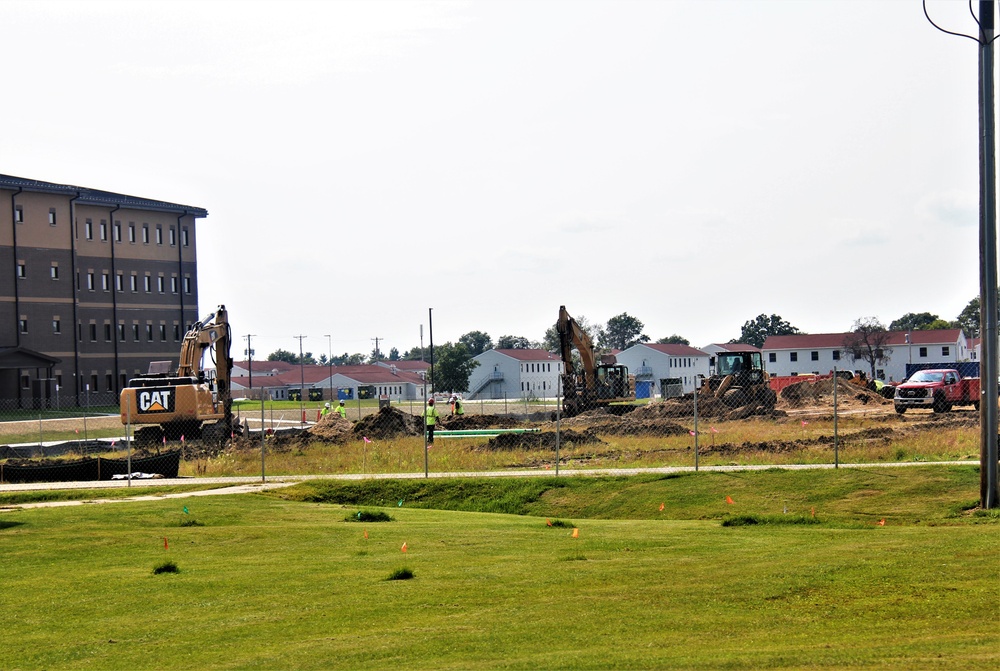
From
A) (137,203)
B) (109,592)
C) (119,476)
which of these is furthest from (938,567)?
(137,203)

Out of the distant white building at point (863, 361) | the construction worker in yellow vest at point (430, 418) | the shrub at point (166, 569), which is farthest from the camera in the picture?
the distant white building at point (863, 361)

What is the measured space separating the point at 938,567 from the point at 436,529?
771 cm

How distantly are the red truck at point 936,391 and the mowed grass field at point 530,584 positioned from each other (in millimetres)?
30841

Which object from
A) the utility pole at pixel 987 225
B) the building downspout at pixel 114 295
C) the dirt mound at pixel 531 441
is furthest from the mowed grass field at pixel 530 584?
the building downspout at pixel 114 295

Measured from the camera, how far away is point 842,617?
9562mm

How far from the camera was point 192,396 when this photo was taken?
42.6 metres

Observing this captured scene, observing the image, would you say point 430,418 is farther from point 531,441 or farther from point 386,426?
point 386,426

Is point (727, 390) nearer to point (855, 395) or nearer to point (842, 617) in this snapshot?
point (855, 395)

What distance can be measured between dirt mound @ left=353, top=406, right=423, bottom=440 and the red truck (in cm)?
2154

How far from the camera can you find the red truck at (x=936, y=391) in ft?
161

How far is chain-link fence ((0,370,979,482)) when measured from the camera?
29.8m

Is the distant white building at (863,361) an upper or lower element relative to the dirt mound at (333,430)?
upper

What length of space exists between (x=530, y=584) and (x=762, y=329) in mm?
185141

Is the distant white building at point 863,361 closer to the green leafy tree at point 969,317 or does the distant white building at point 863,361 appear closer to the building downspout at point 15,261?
the green leafy tree at point 969,317
